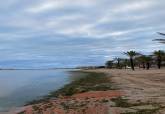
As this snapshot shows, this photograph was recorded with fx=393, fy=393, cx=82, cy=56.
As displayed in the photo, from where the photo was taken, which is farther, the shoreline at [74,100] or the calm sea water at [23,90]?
the calm sea water at [23,90]

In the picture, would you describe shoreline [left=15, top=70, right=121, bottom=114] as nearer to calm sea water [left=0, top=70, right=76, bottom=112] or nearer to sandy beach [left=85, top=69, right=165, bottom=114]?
sandy beach [left=85, top=69, right=165, bottom=114]

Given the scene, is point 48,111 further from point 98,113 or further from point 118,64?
point 118,64

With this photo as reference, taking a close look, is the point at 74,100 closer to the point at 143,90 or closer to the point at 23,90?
the point at 143,90

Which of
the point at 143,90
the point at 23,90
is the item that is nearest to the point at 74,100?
the point at 143,90

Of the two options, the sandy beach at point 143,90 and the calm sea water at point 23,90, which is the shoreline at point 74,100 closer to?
the sandy beach at point 143,90

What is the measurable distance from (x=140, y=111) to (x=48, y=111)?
16.6 ft

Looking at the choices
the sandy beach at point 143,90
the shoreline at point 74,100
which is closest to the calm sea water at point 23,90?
the shoreline at point 74,100

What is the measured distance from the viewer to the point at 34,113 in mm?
19859

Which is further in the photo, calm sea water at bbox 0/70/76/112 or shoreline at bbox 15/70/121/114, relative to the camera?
calm sea water at bbox 0/70/76/112

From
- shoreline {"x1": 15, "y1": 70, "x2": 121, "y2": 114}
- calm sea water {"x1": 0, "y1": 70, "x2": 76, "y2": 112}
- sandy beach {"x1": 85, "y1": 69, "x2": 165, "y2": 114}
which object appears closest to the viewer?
shoreline {"x1": 15, "y1": 70, "x2": 121, "y2": 114}

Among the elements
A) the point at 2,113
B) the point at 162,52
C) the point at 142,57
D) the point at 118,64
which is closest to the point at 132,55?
the point at 142,57

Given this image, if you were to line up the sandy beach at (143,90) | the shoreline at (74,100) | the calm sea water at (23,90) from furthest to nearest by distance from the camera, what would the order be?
the calm sea water at (23,90)
the sandy beach at (143,90)
the shoreline at (74,100)

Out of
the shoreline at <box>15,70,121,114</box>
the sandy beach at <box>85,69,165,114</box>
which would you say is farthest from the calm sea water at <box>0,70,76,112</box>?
the sandy beach at <box>85,69,165,114</box>

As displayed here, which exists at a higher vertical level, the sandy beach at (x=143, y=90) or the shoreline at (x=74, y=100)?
the sandy beach at (x=143, y=90)
